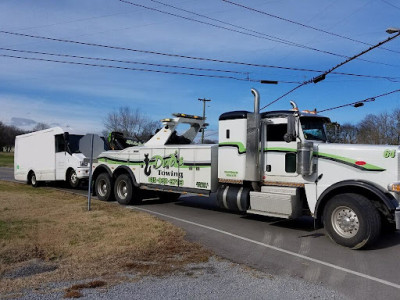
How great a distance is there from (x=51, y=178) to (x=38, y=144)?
216cm

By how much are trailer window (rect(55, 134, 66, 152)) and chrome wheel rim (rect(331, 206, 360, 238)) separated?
13.9 metres

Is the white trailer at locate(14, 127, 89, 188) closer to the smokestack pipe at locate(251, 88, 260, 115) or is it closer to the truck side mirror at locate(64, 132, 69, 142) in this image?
the truck side mirror at locate(64, 132, 69, 142)

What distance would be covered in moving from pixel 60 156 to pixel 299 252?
13949mm

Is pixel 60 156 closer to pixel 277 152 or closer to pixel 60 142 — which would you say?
pixel 60 142

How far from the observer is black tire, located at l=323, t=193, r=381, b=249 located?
23.4ft

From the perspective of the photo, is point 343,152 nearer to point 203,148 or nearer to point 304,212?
point 304,212

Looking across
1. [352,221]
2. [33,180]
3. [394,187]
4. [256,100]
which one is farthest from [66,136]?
[394,187]

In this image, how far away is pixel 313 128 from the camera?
9102 mm

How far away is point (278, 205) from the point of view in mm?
8820

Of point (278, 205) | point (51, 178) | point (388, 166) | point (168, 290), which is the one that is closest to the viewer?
point (168, 290)

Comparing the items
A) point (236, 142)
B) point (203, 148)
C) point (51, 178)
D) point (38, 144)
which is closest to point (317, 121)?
point (236, 142)

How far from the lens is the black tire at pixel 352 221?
714cm

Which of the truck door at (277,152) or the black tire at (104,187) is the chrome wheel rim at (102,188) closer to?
the black tire at (104,187)

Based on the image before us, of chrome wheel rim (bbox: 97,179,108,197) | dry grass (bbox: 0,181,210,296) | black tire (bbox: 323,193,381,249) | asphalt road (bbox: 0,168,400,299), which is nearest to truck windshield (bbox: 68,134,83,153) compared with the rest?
chrome wheel rim (bbox: 97,179,108,197)
